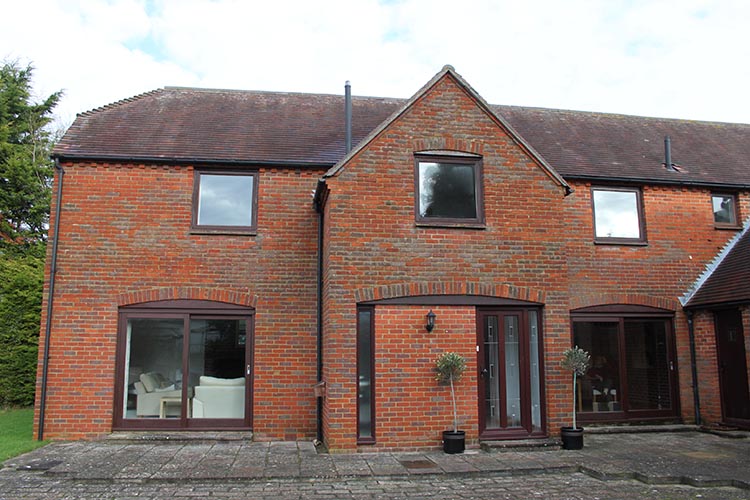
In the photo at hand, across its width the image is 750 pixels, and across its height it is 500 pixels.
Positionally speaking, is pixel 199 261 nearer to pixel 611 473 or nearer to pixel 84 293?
pixel 84 293

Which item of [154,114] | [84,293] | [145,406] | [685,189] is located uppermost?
[154,114]

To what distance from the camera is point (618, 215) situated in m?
12.1

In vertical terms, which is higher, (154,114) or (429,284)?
(154,114)

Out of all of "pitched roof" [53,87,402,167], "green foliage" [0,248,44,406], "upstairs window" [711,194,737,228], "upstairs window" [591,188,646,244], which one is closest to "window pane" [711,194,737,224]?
"upstairs window" [711,194,737,228]

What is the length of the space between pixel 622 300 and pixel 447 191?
4481 millimetres

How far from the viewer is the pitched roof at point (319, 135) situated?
11.1 meters

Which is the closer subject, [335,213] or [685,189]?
[335,213]

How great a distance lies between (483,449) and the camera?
923 centimetres

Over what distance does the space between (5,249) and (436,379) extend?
18885 mm

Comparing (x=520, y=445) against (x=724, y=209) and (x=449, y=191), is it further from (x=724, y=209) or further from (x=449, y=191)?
(x=724, y=209)

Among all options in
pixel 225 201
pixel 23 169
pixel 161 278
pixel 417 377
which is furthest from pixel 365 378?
pixel 23 169

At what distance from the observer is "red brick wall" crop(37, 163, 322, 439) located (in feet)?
32.9

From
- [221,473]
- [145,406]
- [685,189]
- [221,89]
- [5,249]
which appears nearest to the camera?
[221,473]

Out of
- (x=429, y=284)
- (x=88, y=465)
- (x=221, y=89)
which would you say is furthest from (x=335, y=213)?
(x=221, y=89)
